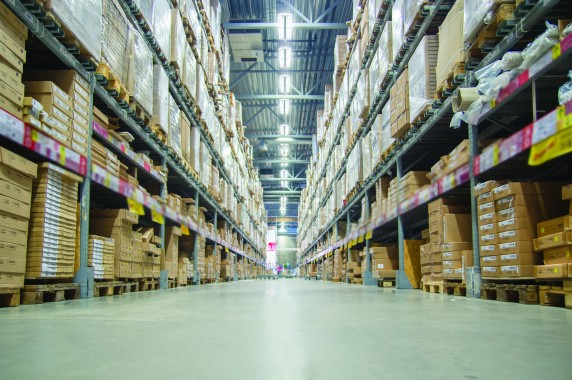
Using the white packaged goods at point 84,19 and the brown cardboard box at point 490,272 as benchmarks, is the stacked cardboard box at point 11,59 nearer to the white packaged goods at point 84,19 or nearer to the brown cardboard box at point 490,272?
the white packaged goods at point 84,19

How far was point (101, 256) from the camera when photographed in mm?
5090

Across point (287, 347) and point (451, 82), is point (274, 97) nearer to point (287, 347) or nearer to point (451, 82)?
point (451, 82)

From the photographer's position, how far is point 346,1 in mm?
14234

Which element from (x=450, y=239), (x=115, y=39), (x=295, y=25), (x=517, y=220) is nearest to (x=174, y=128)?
(x=115, y=39)

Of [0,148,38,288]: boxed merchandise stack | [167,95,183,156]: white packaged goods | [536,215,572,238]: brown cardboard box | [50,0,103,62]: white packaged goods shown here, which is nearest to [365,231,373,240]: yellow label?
[167,95,183,156]: white packaged goods

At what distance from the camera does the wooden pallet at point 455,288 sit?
4989mm

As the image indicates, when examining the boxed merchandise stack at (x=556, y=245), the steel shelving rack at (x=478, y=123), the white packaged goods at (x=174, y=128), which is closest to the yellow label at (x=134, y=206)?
the white packaged goods at (x=174, y=128)

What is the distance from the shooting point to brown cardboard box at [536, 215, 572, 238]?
124 inches

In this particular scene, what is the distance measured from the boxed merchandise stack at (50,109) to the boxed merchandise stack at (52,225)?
0.34 metres

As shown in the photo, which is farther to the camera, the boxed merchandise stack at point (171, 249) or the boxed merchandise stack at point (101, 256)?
the boxed merchandise stack at point (171, 249)

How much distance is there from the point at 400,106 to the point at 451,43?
5.58 ft

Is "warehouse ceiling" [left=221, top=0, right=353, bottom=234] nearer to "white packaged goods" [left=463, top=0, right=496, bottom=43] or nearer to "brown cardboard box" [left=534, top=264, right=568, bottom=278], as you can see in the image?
"white packaged goods" [left=463, top=0, right=496, bottom=43]

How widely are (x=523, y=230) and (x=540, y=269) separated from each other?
1.39ft

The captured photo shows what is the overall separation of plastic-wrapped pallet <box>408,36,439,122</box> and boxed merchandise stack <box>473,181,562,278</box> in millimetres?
1913
